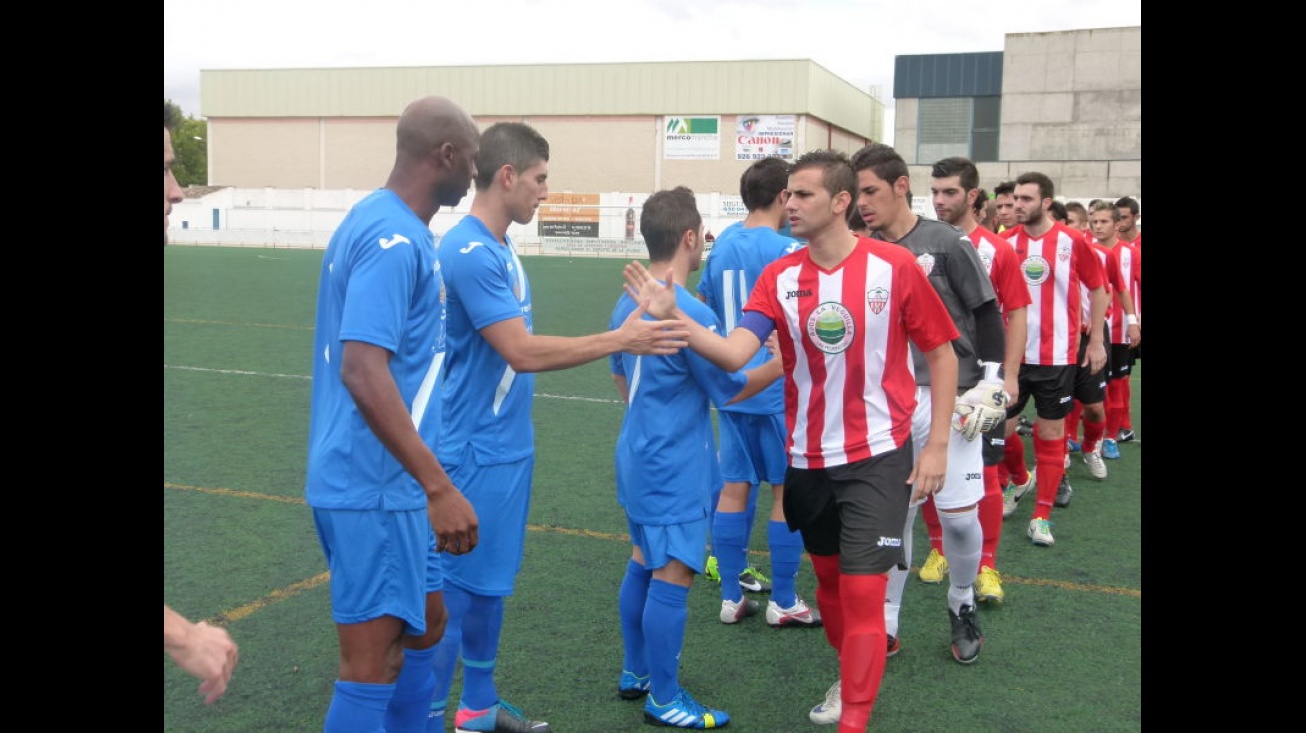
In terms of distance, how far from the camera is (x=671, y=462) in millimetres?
4086

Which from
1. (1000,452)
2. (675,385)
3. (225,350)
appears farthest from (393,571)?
(225,350)

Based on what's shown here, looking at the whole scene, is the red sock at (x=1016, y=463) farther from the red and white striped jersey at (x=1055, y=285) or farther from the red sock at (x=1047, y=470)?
the red and white striped jersey at (x=1055, y=285)

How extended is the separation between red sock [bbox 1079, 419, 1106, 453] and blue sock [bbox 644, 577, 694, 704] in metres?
5.72

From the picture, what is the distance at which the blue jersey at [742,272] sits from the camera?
5.31 meters

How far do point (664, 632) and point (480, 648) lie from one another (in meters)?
0.65

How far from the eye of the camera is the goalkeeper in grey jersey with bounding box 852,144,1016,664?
187 inches

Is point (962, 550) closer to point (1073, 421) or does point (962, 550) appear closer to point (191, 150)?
point (1073, 421)

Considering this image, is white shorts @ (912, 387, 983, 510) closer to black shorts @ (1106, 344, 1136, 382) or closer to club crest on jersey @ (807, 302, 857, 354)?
club crest on jersey @ (807, 302, 857, 354)

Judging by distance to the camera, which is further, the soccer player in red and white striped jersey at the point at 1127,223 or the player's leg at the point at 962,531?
the soccer player in red and white striped jersey at the point at 1127,223

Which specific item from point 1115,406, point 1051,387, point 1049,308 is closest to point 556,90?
point 1115,406

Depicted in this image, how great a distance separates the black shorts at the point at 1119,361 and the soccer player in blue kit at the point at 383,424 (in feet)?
26.2

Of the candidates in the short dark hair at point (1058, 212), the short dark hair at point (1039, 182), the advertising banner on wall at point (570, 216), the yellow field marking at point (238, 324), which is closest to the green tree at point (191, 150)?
the advertising banner on wall at point (570, 216)

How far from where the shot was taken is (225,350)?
46.2ft
